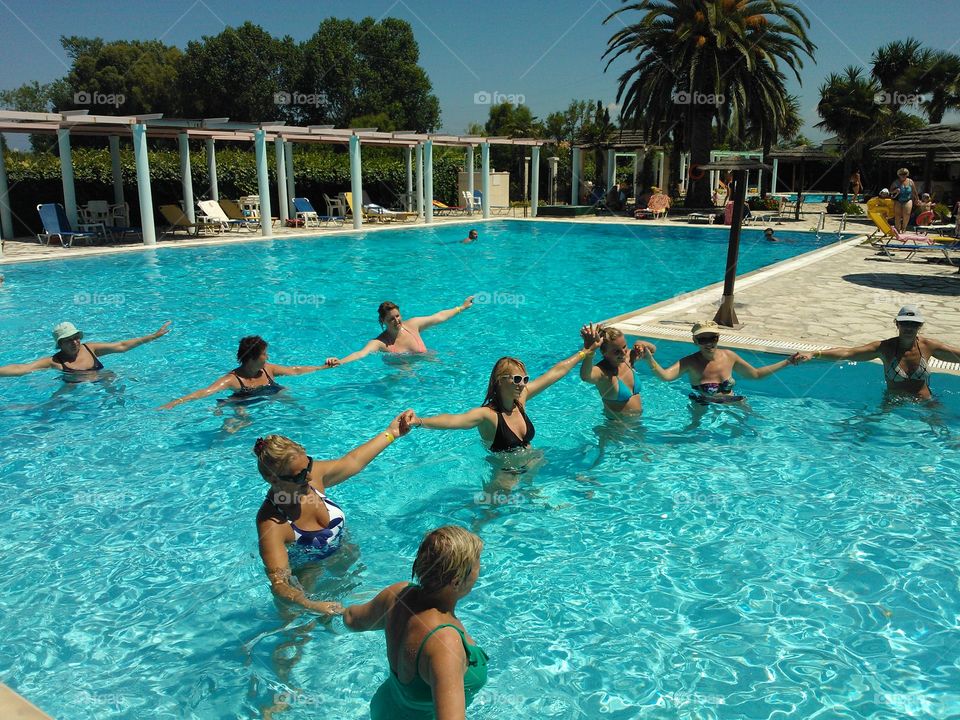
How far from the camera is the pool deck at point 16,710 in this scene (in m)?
1.68

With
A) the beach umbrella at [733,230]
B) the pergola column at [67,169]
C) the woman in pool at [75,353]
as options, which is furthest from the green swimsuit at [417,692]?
the pergola column at [67,169]

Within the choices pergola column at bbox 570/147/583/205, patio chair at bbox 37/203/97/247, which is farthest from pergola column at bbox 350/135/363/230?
pergola column at bbox 570/147/583/205

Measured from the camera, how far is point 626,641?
3695mm

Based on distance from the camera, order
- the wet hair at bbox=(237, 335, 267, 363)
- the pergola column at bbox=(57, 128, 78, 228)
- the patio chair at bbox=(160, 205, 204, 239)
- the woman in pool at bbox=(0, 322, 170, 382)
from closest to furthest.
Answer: the wet hair at bbox=(237, 335, 267, 363) → the woman in pool at bbox=(0, 322, 170, 382) → the pergola column at bbox=(57, 128, 78, 228) → the patio chair at bbox=(160, 205, 204, 239)

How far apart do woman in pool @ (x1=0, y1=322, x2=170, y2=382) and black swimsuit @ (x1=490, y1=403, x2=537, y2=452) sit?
3669mm

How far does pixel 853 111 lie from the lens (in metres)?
41.1

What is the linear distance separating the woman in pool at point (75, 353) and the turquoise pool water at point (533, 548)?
21cm

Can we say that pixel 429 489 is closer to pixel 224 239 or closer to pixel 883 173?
pixel 224 239

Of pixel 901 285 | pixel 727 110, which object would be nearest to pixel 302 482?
pixel 901 285

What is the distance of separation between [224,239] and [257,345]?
14.9m

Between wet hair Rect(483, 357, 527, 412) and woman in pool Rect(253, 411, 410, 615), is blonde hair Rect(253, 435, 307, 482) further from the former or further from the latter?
wet hair Rect(483, 357, 527, 412)
